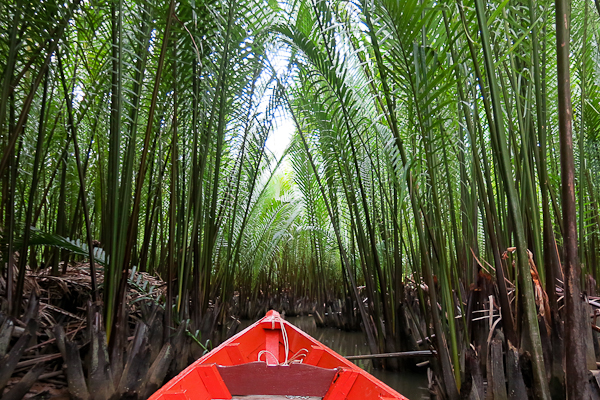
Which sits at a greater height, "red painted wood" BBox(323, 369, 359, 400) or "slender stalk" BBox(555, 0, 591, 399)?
"slender stalk" BBox(555, 0, 591, 399)

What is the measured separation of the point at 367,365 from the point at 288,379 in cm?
205

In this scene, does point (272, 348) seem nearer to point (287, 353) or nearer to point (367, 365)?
point (287, 353)

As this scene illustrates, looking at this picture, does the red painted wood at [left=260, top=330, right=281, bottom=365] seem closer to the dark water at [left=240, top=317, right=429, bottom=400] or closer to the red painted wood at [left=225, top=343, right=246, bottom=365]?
the red painted wood at [left=225, top=343, right=246, bottom=365]

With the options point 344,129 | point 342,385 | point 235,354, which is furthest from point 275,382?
point 344,129

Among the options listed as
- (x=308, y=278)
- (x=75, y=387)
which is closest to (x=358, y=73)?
(x=75, y=387)

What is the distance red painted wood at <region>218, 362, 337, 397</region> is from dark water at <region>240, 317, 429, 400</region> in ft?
3.84

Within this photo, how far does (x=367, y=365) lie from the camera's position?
11.0ft

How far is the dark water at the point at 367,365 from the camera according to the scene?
8.27 ft

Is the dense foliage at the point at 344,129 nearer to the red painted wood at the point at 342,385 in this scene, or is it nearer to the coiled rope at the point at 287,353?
the red painted wood at the point at 342,385

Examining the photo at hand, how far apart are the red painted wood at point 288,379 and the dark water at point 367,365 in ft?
3.84

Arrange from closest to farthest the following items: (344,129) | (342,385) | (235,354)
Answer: (342,385)
(235,354)
(344,129)

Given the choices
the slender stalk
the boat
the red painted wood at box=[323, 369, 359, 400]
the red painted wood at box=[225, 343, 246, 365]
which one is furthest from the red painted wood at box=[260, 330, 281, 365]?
the slender stalk

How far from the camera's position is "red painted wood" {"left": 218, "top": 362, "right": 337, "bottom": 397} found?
1.55m

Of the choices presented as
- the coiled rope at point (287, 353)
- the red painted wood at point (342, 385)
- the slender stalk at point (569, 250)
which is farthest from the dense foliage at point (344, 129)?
the coiled rope at point (287, 353)
